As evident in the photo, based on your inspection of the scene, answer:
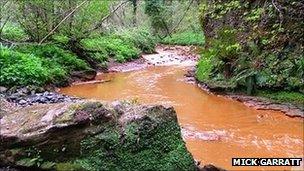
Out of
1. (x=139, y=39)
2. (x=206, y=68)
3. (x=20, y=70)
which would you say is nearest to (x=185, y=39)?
(x=139, y=39)

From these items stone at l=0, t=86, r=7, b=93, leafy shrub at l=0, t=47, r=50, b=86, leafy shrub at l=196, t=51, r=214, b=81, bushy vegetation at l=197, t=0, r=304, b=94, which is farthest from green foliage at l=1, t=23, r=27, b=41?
bushy vegetation at l=197, t=0, r=304, b=94

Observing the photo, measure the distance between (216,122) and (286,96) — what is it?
2.41m

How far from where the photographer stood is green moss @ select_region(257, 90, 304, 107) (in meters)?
10.1

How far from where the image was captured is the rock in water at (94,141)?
5543 millimetres

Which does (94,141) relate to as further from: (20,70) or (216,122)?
(20,70)

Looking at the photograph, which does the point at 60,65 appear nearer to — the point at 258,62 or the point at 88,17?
the point at 88,17

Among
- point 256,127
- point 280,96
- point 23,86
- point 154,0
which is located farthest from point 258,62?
point 154,0

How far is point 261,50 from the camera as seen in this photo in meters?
11.6

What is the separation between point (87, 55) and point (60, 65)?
264cm

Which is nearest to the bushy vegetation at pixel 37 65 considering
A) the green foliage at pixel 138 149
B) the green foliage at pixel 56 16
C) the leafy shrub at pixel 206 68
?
the green foliage at pixel 56 16

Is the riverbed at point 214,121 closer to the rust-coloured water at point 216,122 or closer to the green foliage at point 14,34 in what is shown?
the rust-coloured water at point 216,122

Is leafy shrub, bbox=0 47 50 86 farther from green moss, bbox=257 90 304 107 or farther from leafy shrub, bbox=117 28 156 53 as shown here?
leafy shrub, bbox=117 28 156 53

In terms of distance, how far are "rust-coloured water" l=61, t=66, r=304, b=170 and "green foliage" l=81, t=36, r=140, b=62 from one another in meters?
4.45

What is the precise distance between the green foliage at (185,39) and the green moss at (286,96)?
857 inches
